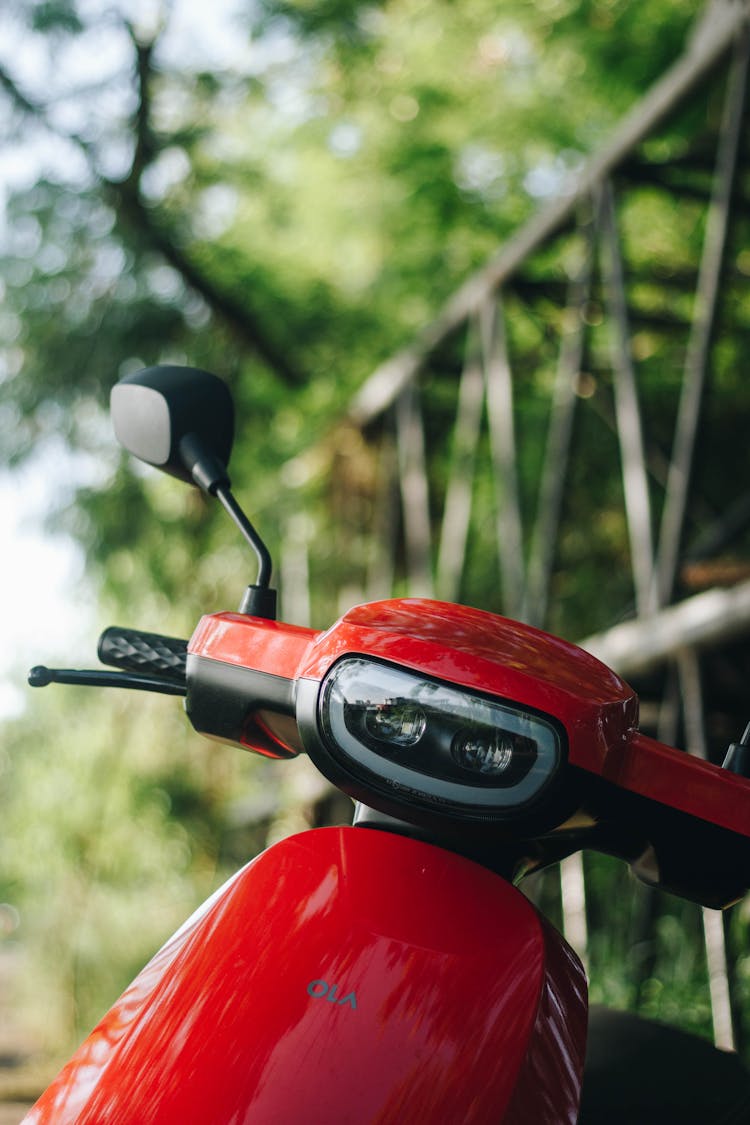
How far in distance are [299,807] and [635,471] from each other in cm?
372

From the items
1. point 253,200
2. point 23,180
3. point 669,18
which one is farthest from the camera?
point 253,200

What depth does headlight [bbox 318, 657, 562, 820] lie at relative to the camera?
0.93 m

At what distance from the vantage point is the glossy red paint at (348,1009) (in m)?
0.83

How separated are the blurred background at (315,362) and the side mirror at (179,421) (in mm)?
2609

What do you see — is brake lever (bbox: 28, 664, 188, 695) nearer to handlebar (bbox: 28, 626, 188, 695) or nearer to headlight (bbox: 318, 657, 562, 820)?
handlebar (bbox: 28, 626, 188, 695)

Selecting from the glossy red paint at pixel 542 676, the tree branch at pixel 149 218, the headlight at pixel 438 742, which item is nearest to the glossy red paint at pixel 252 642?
the glossy red paint at pixel 542 676

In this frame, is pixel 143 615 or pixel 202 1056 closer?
pixel 202 1056

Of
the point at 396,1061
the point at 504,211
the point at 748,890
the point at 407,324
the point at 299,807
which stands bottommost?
the point at 299,807

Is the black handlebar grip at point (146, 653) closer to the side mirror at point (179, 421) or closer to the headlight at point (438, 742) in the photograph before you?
the side mirror at point (179, 421)

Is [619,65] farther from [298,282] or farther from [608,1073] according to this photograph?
[608,1073]

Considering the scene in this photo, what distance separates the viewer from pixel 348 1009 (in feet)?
2.85

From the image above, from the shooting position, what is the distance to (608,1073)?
1.16 metres

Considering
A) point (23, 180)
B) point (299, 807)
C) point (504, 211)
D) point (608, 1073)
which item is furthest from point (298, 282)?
point (608, 1073)

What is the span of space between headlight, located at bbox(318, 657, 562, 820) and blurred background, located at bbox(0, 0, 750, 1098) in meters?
2.86
